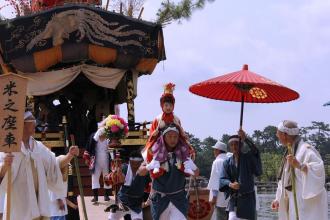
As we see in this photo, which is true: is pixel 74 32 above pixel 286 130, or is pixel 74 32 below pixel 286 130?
above

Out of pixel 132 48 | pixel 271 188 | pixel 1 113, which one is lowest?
pixel 271 188

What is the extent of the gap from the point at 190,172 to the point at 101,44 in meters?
10.3

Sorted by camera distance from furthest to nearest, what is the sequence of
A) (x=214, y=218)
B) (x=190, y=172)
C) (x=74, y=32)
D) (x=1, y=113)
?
(x=74, y=32)
(x=214, y=218)
(x=190, y=172)
(x=1, y=113)

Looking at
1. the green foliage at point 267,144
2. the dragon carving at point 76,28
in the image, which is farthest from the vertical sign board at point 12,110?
the green foliage at point 267,144

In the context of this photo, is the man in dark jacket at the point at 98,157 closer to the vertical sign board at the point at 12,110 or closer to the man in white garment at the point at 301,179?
the man in white garment at the point at 301,179

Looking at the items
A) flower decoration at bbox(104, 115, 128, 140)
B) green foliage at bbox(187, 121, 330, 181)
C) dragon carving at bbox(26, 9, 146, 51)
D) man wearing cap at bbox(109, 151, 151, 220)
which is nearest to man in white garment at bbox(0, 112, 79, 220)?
man wearing cap at bbox(109, 151, 151, 220)

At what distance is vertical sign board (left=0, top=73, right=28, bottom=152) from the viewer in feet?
19.4

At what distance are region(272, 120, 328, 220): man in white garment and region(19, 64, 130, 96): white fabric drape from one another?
34.0 feet

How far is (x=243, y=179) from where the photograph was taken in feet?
26.0

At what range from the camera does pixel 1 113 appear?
20.1 ft

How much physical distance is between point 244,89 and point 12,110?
3.17 metres

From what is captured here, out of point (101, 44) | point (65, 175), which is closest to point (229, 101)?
point (65, 175)

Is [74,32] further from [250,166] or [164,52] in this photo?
[250,166]

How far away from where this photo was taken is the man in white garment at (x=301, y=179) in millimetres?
6820
